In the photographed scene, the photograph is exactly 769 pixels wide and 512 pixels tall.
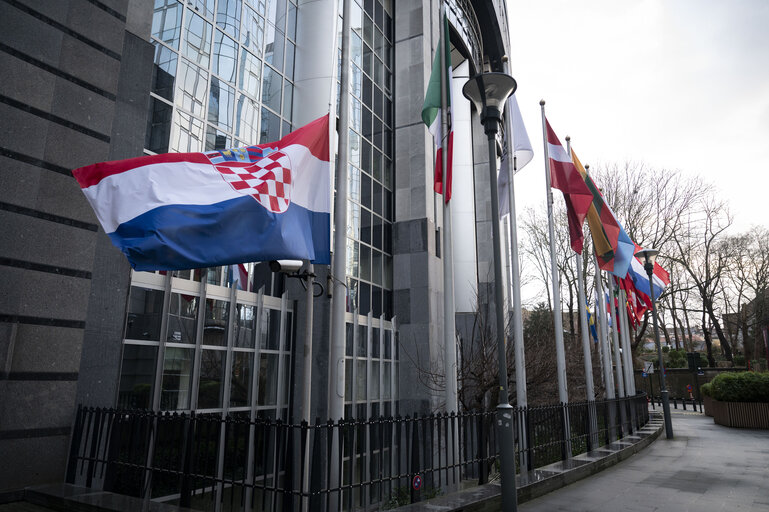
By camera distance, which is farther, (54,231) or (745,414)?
(745,414)

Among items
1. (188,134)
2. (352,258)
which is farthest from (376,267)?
(188,134)

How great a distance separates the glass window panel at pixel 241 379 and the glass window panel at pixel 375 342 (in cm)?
594

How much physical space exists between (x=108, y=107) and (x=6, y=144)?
180cm

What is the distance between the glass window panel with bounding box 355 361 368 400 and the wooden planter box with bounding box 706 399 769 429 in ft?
62.6

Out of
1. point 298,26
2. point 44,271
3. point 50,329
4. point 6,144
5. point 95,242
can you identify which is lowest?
point 50,329

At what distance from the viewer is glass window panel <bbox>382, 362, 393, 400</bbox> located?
17172 mm

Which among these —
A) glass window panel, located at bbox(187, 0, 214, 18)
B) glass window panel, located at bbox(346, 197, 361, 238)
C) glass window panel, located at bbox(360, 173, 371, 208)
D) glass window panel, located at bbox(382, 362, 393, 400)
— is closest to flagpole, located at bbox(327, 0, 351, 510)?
glass window panel, located at bbox(187, 0, 214, 18)

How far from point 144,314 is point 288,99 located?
26.6ft

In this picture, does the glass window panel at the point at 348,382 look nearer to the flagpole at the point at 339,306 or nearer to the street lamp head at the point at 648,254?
the flagpole at the point at 339,306

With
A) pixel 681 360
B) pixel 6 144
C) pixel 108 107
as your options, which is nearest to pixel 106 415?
pixel 6 144

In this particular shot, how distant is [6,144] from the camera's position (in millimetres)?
7555

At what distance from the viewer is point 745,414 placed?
77.1ft

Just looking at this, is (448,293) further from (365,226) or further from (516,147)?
(365,226)

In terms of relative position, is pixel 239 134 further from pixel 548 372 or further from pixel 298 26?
pixel 548 372
